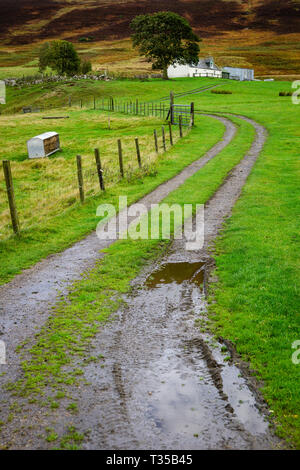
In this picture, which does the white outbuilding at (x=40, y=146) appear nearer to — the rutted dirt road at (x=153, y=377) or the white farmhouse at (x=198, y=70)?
the rutted dirt road at (x=153, y=377)

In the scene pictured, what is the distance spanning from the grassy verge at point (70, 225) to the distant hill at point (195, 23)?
125 meters

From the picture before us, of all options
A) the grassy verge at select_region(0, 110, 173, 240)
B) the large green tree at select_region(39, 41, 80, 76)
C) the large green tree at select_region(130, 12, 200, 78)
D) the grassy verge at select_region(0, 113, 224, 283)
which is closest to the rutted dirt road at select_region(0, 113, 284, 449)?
the grassy verge at select_region(0, 113, 224, 283)

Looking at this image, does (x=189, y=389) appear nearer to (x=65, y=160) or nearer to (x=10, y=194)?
(x=10, y=194)

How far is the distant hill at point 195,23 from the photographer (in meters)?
154

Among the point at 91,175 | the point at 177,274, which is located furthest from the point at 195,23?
the point at 177,274

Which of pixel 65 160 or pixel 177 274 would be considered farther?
pixel 65 160

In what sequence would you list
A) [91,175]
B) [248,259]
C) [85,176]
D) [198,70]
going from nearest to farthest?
[248,259], [91,175], [85,176], [198,70]

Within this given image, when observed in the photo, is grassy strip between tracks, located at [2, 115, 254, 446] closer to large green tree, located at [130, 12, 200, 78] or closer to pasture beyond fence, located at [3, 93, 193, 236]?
pasture beyond fence, located at [3, 93, 193, 236]

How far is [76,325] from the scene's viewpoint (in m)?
8.94

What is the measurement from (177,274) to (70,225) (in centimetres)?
645

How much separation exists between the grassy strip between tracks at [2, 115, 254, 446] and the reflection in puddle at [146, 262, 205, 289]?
A: 0.65m
